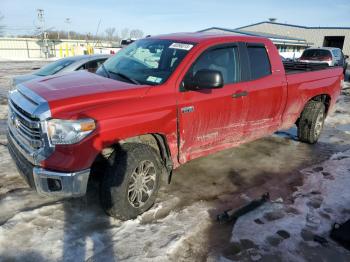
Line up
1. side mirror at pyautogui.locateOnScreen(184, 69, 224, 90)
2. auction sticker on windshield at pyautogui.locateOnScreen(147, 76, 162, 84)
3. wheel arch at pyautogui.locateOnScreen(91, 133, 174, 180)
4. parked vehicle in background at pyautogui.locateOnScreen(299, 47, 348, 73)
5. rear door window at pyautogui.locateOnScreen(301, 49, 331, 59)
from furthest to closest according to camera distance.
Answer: rear door window at pyautogui.locateOnScreen(301, 49, 331, 59)
parked vehicle in background at pyautogui.locateOnScreen(299, 47, 348, 73)
auction sticker on windshield at pyautogui.locateOnScreen(147, 76, 162, 84)
side mirror at pyautogui.locateOnScreen(184, 69, 224, 90)
wheel arch at pyautogui.locateOnScreen(91, 133, 174, 180)

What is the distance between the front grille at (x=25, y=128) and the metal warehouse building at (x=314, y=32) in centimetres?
5217

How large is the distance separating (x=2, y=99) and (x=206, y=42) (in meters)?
8.66

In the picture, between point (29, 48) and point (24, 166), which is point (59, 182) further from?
→ point (29, 48)

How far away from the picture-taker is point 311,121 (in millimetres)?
6195

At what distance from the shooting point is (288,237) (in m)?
3.37

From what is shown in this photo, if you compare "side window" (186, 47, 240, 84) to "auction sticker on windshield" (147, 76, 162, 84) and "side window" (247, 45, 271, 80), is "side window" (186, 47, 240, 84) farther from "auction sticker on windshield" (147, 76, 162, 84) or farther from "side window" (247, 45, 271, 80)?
"auction sticker on windshield" (147, 76, 162, 84)

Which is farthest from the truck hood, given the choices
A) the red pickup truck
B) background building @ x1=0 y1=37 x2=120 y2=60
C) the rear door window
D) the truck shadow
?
background building @ x1=0 y1=37 x2=120 y2=60

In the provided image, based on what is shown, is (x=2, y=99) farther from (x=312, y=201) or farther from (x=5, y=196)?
(x=312, y=201)

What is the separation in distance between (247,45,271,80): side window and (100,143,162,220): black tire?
2053 millimetres

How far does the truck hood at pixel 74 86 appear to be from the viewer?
3225 millimetres

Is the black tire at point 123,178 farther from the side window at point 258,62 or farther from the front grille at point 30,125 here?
the side window at point 258,62

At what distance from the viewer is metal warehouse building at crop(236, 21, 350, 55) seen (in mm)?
49156

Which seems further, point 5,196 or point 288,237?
point 5,196

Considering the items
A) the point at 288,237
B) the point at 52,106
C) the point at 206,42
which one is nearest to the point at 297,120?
the point at 206,42
